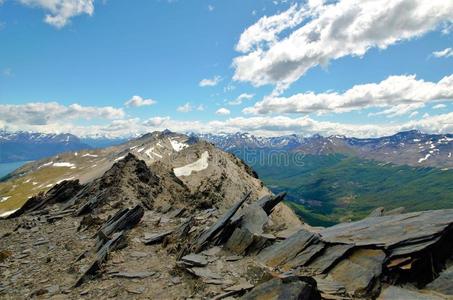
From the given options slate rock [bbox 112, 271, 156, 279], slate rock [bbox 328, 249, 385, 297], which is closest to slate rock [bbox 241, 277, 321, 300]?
slate rock [bbox 328, 249, 385, 297]

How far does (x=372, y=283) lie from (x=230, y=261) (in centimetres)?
843

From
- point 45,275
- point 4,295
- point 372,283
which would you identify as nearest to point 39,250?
point 45,275

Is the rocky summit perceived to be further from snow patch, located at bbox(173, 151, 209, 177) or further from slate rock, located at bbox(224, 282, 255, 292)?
Result: snow patch, located at bbox(173, 151, 209, 177)

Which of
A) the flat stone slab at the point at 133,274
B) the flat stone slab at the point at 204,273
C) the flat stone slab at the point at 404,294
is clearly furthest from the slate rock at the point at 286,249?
the flat stone slab at the point at 133,274

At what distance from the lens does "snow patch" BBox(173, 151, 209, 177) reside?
10200 cm

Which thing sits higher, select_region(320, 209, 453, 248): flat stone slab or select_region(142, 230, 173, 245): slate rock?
select_region(320, 209, 453, 248): flat stone slab

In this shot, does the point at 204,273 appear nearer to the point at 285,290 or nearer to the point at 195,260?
the point at 195,260

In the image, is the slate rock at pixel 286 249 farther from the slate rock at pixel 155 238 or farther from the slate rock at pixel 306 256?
the slate rock at pixel 155 238

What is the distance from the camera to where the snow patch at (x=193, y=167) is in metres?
102

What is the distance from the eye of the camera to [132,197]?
45.4 metres

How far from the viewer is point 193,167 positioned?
10606 centimetres

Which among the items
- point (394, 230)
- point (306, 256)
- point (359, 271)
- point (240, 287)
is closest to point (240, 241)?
point (306, 256)

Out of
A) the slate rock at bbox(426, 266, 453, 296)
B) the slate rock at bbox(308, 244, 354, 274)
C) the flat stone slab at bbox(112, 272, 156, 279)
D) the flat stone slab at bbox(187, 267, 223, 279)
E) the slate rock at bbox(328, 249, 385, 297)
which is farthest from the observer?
the flat stone slab at bbox(112, 272, 156, 279)

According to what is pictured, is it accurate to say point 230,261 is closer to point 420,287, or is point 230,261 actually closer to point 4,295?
point 420,287
